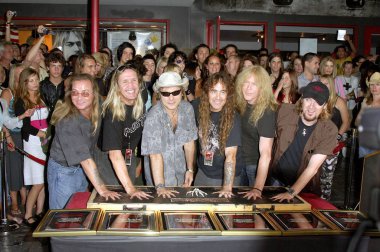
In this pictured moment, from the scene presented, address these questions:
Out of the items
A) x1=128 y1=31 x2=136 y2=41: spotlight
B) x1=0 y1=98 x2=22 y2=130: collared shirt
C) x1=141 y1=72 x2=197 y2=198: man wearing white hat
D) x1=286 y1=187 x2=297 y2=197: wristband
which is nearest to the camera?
x1=286 y1=187 x2=297 y2=197: wristband

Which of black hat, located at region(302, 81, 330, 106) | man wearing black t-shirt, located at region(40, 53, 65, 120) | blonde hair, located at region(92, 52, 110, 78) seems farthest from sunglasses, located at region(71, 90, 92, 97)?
blonde hair, located at region(92, 52, 110, 78)

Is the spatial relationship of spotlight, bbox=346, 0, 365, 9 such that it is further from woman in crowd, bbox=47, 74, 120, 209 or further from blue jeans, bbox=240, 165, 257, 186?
woman in crowd, bbox=47, 74, 120, 209

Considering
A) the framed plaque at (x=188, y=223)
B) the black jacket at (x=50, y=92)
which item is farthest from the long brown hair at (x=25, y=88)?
the framed plaque at (x=188, y=223)

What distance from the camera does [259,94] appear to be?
12.2 ft

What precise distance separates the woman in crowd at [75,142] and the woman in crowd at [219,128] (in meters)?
0.88

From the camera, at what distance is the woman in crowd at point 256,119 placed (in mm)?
3582

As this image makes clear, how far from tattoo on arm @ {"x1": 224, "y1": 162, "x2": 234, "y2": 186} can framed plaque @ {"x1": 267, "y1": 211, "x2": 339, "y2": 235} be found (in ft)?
1.85

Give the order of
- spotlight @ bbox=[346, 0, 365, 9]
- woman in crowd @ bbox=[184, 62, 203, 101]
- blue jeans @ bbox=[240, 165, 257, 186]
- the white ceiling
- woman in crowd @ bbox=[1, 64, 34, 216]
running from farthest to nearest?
spotlight @ bbox=[346, 0, 365, 9] → the white ceiling → woman in crowd @ bbox=[184, 62, 203, 101] → woman in crowd @ bbox=[1, 64, 34, 216] → blue jeans @ bbox=[240, 165, 257, 186]

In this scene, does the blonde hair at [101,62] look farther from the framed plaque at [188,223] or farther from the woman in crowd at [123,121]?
the framed plaque at [188,223]

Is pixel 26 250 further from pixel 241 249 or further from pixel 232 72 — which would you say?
pixel 232 72

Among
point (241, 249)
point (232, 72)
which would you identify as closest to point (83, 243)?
point (241, 249)

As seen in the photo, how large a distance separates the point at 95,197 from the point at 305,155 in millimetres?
1717

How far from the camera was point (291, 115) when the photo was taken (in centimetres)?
360

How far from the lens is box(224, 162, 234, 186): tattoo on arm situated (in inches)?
134
